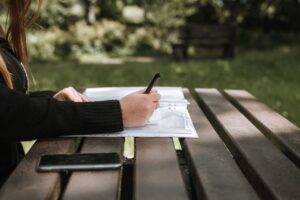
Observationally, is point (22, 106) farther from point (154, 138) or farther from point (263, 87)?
point (263, 87)

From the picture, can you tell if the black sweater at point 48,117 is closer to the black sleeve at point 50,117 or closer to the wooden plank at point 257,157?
the black sleeve at point 50,117

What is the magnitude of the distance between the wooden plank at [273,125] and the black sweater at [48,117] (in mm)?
477

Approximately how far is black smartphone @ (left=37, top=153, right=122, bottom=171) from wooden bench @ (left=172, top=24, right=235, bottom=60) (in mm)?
11444

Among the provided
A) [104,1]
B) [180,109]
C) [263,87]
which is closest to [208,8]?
[104,1]

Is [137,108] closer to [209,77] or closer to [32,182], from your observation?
[32,182]

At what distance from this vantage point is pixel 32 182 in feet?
3.98

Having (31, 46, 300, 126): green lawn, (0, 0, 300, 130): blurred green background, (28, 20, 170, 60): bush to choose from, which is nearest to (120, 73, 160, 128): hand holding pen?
(0, 0, 300, 130): blurred green background

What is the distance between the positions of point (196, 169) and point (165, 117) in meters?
0.54

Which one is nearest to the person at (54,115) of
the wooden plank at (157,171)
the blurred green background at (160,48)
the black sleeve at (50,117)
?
the black sleeve at (50,117)

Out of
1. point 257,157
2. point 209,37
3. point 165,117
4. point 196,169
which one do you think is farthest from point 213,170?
point 209,37

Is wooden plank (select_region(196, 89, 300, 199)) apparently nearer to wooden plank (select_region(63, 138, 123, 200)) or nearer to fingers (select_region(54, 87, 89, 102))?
wooden plank (select_region(63, 138, 123, 200))

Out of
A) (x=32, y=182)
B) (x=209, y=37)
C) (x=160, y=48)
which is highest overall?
(x=32, y=182)

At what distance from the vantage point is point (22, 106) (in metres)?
1.49

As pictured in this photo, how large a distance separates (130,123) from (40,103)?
0.29 m
